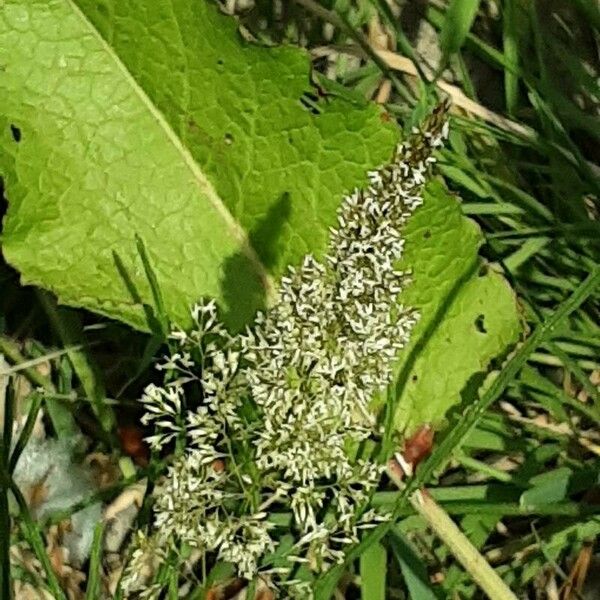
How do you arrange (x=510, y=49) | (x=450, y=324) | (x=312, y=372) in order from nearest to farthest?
(x=312, y=372), (x=450, y=324), (x=510, y=49)

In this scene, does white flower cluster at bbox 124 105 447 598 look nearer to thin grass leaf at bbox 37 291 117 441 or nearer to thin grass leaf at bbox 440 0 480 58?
thin grass leaf at bbox 37 291 117 441

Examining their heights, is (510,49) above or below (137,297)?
above

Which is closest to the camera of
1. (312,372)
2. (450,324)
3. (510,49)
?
(312,372)

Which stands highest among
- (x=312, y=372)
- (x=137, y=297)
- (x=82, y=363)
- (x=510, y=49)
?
(x=510, y=49)

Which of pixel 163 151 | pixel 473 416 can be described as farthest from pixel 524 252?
pixel 163 151

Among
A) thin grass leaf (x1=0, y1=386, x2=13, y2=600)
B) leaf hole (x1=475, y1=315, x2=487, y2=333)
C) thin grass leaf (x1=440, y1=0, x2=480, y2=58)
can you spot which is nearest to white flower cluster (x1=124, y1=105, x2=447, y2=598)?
thin grass leaf (x1=0, y1=386, x2=13, y2=600)

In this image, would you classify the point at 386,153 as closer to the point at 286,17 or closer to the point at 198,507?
the point at 286,17

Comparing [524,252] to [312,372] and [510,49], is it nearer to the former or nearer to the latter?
[510,49]
